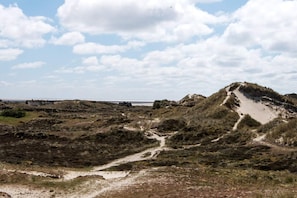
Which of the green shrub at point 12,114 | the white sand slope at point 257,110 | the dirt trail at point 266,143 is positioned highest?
the white sand slope at point 257,110

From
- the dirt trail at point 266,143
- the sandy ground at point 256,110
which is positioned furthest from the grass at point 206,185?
the sandy ground at point 256,110

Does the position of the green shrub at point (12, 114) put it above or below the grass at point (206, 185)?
above

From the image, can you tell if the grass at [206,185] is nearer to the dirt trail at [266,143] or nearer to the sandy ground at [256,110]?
the dirt trail at [266,143]

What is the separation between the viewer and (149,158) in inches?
2511

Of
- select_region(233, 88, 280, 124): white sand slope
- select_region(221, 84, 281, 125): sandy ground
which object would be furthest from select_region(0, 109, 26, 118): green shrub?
select_region(233, 88, 280, 124): white sand slope

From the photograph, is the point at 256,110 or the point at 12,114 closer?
the point at 256,110

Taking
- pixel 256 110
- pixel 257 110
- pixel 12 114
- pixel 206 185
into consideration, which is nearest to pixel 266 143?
pixel 256 110

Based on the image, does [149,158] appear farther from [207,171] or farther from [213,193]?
[213,193]

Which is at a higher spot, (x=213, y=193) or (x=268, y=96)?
(x=268, y=96)

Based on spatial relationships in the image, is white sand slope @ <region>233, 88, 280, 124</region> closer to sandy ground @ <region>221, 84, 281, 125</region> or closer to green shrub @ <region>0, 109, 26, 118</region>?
sandy ground @ <region>221, 84, 281, 125</region>

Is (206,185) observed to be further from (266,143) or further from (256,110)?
(256,110)

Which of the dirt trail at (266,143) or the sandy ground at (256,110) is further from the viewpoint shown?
the sandy ground at (256,110)

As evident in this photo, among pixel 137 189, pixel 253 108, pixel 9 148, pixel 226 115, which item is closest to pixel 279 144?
pixel 226 115

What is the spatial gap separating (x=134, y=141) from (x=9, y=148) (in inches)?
918
